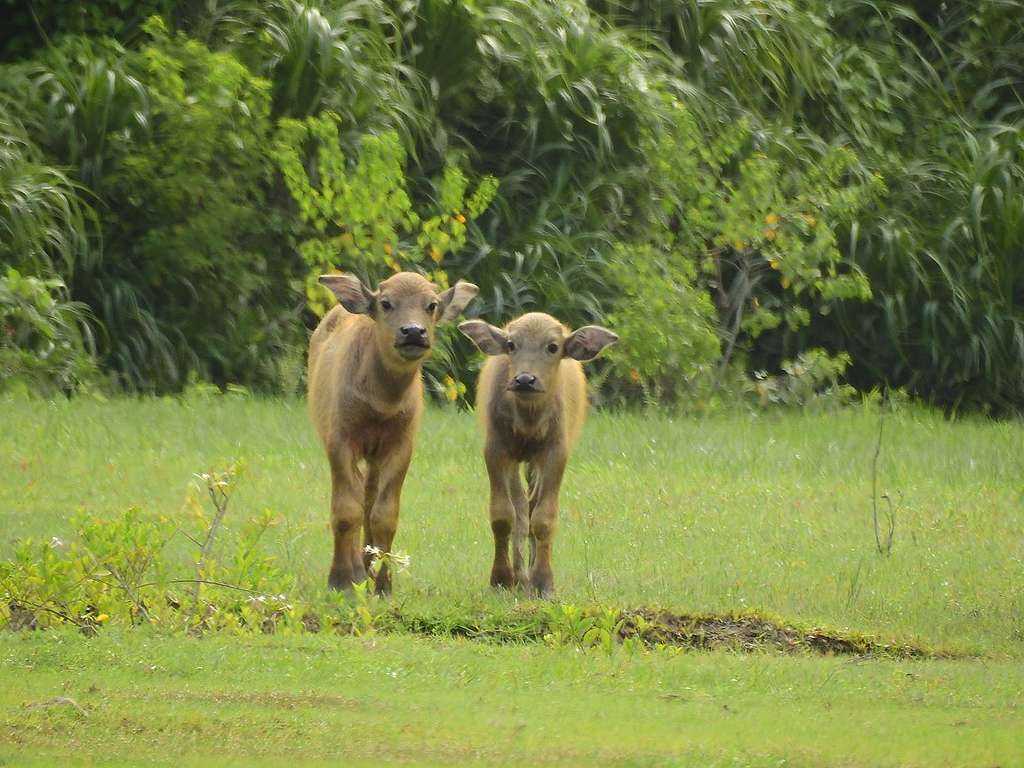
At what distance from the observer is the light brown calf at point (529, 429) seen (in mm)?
8977

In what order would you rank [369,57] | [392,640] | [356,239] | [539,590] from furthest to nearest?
[369,57]
[356,239]
[539,590]
[392,640]

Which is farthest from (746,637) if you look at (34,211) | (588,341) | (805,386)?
(805,386)

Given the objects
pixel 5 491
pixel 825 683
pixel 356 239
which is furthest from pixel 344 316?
pixel 356 239

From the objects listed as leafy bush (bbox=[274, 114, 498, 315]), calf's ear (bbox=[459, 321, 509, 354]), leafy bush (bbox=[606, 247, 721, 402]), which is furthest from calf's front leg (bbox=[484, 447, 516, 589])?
leafy bush (bbox=[606, 247, 721, 402])

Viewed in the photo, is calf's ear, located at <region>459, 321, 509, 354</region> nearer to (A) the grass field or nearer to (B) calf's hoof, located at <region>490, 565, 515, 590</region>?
(B) calf's hoof, located at <region>490, 565, 515, 590</region>

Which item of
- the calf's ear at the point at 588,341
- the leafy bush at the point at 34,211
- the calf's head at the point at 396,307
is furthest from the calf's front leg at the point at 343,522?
the leafy bush at the point at 34,211

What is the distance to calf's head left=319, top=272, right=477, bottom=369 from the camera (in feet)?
28.8

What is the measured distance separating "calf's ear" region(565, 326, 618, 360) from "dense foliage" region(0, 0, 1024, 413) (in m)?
5.23

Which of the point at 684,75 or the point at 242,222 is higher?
the point at 684,75

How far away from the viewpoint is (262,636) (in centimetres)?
746

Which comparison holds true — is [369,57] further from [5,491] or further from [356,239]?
[5,491]

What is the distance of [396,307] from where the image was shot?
8898mm

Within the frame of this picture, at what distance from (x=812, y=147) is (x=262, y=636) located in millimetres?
11457

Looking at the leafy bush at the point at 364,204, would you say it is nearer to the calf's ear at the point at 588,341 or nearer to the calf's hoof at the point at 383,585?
the calf's ear at the point at 588,341
